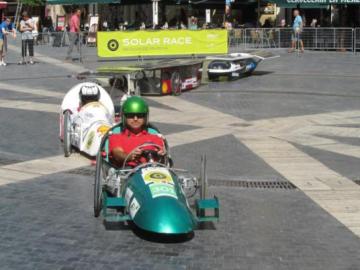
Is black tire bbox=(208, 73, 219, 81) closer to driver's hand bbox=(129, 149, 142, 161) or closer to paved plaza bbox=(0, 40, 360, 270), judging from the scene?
paved plaza bbox=(0, 40, 360, 270)

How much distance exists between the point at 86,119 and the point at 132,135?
9.02 feet

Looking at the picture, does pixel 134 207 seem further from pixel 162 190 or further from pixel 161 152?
pixel 161 152

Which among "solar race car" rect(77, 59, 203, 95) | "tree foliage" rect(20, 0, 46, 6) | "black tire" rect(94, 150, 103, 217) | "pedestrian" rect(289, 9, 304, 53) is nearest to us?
"black tire" rect(94, 150, 103, 217)

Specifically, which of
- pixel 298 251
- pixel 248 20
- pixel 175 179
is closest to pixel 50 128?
pixel 175 179

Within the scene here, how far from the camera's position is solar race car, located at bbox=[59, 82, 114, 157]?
9539 millimetres

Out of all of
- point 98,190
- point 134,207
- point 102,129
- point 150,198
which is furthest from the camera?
point 102,129

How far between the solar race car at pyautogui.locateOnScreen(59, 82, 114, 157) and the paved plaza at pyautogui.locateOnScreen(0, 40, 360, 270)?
0.79ft

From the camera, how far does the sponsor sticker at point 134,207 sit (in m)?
5.99

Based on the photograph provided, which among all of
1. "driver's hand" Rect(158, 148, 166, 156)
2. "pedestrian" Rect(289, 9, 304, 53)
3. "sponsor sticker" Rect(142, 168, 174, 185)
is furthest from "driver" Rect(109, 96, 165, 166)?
"pedestrian" Rect(289, 9, 304, 53)

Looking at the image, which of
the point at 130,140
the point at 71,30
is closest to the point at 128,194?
the point at 130,140

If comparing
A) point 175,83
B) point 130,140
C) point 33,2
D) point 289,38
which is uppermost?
point 33,2

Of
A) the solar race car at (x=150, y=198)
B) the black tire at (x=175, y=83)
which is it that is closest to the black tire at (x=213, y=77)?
the black tire at (x=175, y=83)

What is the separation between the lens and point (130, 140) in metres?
7.14

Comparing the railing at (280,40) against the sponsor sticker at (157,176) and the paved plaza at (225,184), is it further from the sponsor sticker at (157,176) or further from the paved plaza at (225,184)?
the sponsor sticker at (157,176)
